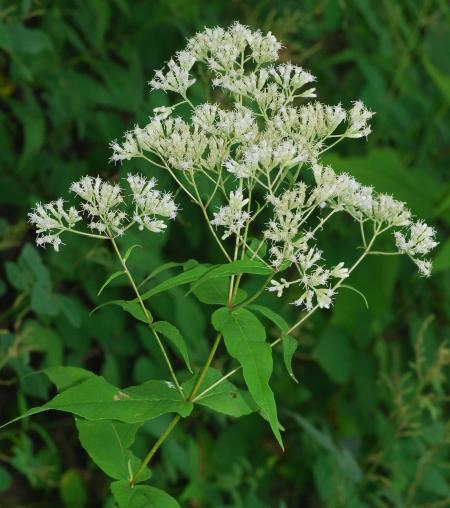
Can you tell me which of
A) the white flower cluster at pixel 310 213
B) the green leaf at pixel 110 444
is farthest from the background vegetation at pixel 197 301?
the white flower cluster at pixel 310 213

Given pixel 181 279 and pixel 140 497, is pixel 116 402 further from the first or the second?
pixel 181 279

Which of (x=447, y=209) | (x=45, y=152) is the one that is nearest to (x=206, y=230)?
(x=45, y=152)

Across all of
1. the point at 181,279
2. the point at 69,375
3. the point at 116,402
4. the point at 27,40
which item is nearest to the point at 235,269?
the point at 181,279

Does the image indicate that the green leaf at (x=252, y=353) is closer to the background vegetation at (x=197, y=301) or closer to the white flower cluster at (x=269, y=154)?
the white flower cluster at (x=269, y=154)

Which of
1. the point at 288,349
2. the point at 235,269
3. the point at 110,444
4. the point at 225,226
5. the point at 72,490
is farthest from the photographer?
the point at 72,490

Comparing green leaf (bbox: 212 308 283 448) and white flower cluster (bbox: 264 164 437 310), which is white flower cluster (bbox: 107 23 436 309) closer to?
white flower cluster (bbox: 264 164 437 310)

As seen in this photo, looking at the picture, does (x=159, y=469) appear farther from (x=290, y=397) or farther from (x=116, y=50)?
(x=116, y=50)
